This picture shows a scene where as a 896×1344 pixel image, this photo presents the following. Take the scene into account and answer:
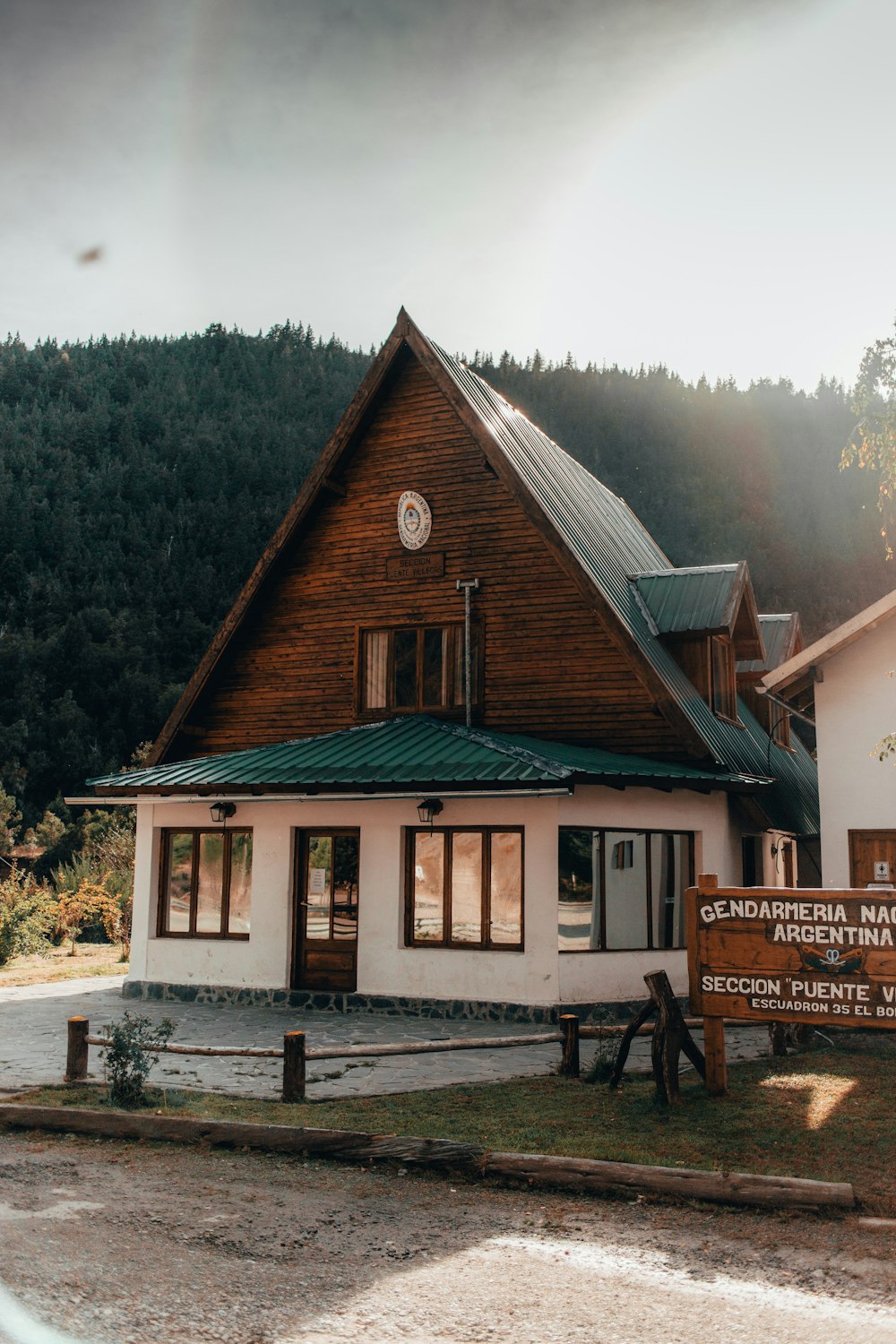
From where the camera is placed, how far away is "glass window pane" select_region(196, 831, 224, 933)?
17.1m

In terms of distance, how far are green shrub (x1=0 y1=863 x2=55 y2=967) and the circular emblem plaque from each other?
10499 millimetres

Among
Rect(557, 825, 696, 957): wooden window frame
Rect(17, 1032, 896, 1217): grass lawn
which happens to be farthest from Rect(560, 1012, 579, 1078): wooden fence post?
Rect(557, 825, 696, 957): wooden window frame

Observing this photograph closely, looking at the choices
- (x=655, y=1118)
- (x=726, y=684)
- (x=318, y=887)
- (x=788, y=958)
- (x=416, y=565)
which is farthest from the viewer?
(x=726, y=684)

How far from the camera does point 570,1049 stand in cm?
1054

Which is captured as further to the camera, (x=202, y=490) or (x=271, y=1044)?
(x=202, y=490)

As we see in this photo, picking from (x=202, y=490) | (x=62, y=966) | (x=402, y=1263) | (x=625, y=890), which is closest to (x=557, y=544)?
(x=625, y=890)

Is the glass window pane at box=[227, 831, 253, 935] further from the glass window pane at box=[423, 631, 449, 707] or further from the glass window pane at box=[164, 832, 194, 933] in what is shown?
the glass window pane at box=[423, 631, 449, 707]

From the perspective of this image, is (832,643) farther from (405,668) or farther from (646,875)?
(405,668)

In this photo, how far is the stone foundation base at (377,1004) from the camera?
1452 cm

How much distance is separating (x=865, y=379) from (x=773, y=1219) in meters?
7.44

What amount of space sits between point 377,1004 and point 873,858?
6804 mm

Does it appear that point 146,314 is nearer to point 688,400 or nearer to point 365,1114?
point 688,400

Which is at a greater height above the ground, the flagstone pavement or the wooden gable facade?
the wooden gable facade

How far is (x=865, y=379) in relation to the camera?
424 inches
